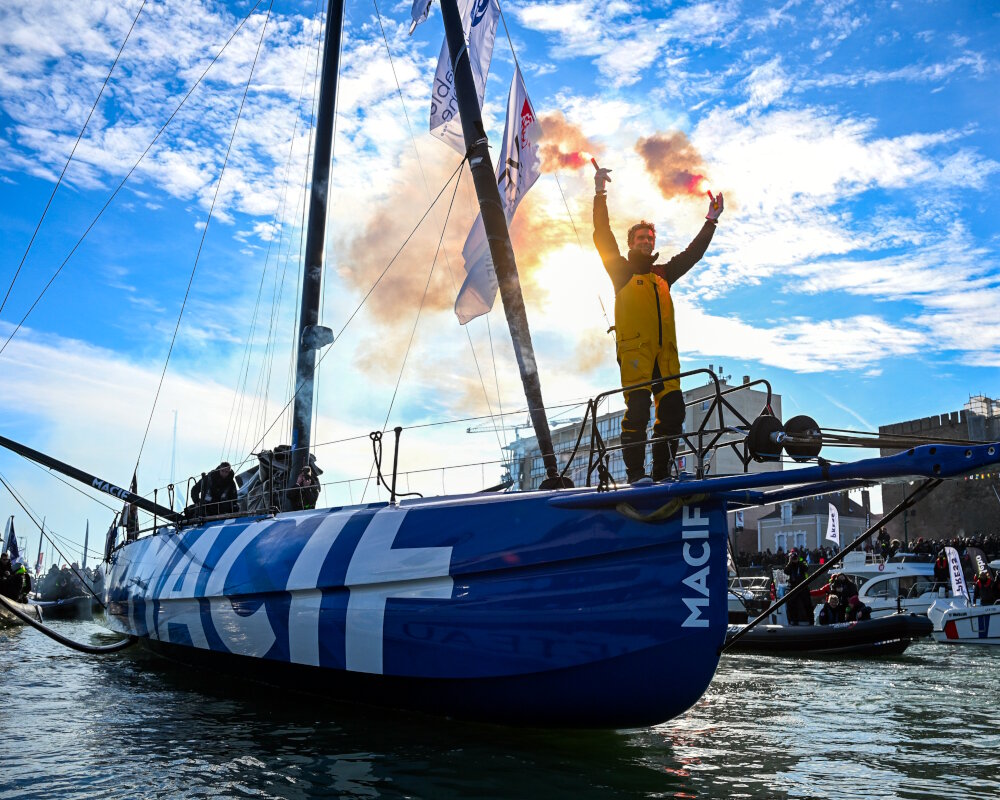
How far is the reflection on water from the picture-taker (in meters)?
4.89

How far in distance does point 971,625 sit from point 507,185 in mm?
15450

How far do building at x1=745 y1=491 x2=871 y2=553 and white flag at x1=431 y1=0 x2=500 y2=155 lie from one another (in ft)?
152

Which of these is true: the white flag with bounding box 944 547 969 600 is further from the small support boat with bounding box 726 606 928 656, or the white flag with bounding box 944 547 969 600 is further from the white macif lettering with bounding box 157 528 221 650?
the white macif lettering with bounding box 157 528 221 650

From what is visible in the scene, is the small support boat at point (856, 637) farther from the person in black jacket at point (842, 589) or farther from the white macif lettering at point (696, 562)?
the white macif lettering at point (696, 562)

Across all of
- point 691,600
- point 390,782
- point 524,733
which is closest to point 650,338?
point 691,600

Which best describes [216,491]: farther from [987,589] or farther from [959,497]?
[959,497]

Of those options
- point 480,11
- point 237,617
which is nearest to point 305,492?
point 237,617

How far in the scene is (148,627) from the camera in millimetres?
11500

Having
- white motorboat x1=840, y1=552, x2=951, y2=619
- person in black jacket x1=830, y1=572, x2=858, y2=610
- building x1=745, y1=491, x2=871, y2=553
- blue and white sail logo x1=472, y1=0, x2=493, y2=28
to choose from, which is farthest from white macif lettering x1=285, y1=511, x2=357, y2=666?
building x1=745, y1=491, x2=871, y2=553

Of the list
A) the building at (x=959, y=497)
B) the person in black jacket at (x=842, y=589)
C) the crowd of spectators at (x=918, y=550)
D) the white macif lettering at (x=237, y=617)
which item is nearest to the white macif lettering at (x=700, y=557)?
the white macif lettering at (x=237, y=617)

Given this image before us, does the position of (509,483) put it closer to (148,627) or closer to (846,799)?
(846,799)

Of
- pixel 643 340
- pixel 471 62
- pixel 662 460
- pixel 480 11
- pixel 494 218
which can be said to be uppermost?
pixel 480 11

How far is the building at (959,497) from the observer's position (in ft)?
136

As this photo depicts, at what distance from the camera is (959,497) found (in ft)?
146
